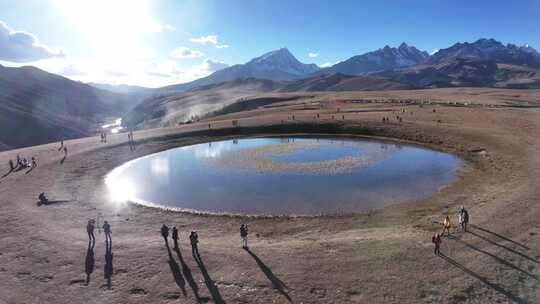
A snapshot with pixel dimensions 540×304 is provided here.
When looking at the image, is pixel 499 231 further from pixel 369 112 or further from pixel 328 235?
pixel 369 112

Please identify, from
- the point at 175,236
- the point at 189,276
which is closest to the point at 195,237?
the point at 175,236

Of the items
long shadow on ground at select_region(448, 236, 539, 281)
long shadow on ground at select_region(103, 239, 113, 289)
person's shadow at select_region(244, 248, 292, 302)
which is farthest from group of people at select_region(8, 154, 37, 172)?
long shadow on ground at select_region(448, 236, 539, 281)

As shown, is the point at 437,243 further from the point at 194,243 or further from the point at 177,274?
the point at 177,274

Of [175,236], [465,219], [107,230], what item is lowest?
[465,219]

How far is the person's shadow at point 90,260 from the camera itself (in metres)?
20.7

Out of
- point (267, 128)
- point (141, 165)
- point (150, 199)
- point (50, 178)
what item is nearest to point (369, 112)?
point (267, 128)

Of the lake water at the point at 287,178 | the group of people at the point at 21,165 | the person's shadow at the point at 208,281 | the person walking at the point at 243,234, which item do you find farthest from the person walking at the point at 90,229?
the group of people at the point at 21,165

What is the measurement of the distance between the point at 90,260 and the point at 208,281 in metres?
8.74

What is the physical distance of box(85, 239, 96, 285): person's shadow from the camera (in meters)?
20.7

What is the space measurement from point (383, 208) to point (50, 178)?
4162 cm

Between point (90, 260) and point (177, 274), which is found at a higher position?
point (90, 260)

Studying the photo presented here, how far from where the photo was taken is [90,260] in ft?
73.0

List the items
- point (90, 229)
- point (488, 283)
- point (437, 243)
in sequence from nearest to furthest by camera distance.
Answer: point (488, 283), point (437, 243), point (90, 229)

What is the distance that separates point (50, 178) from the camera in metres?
44.8
